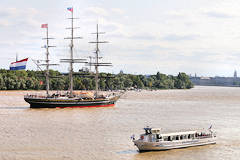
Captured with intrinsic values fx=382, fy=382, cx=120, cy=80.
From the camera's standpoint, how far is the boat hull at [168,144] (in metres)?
40.7

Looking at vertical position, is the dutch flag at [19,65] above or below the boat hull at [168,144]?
above

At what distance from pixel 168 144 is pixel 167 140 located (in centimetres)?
79

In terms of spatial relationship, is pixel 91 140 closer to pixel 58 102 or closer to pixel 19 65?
pixel 19 65

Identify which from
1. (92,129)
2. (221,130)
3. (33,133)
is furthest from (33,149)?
(221,130)

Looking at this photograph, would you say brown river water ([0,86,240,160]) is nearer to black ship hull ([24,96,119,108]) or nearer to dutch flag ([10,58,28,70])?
dutch flag ([10,58,28,70])

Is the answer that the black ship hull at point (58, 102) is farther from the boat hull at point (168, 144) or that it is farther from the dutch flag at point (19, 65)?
the boat hull at point (168, 144)

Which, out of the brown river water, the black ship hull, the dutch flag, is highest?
the dutch flag

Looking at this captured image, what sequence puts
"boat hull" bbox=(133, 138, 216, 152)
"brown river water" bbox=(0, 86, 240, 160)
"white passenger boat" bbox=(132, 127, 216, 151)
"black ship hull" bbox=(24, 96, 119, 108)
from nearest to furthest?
1. "brown river water" bbox=(0, 86, 240, 160)
2. "boat hull" bbox=(133, 138, 216, 152)
3. "white passenger boat" bbox=(132, 127, 216, 151)
4. "black ship hull" bbox=(24, 96, 119, 108)

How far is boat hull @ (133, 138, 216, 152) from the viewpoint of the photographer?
4072cm

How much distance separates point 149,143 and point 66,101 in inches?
2252

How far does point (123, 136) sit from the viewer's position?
1970 inches

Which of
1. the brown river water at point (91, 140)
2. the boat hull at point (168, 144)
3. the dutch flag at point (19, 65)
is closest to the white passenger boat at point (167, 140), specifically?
the boat hull at point (168, 144)

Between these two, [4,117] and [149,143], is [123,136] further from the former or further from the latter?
[4,117]

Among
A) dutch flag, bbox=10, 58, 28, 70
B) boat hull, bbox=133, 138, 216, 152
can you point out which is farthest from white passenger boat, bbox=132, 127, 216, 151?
dutch flag, bbox=10, 58, 28, 70
